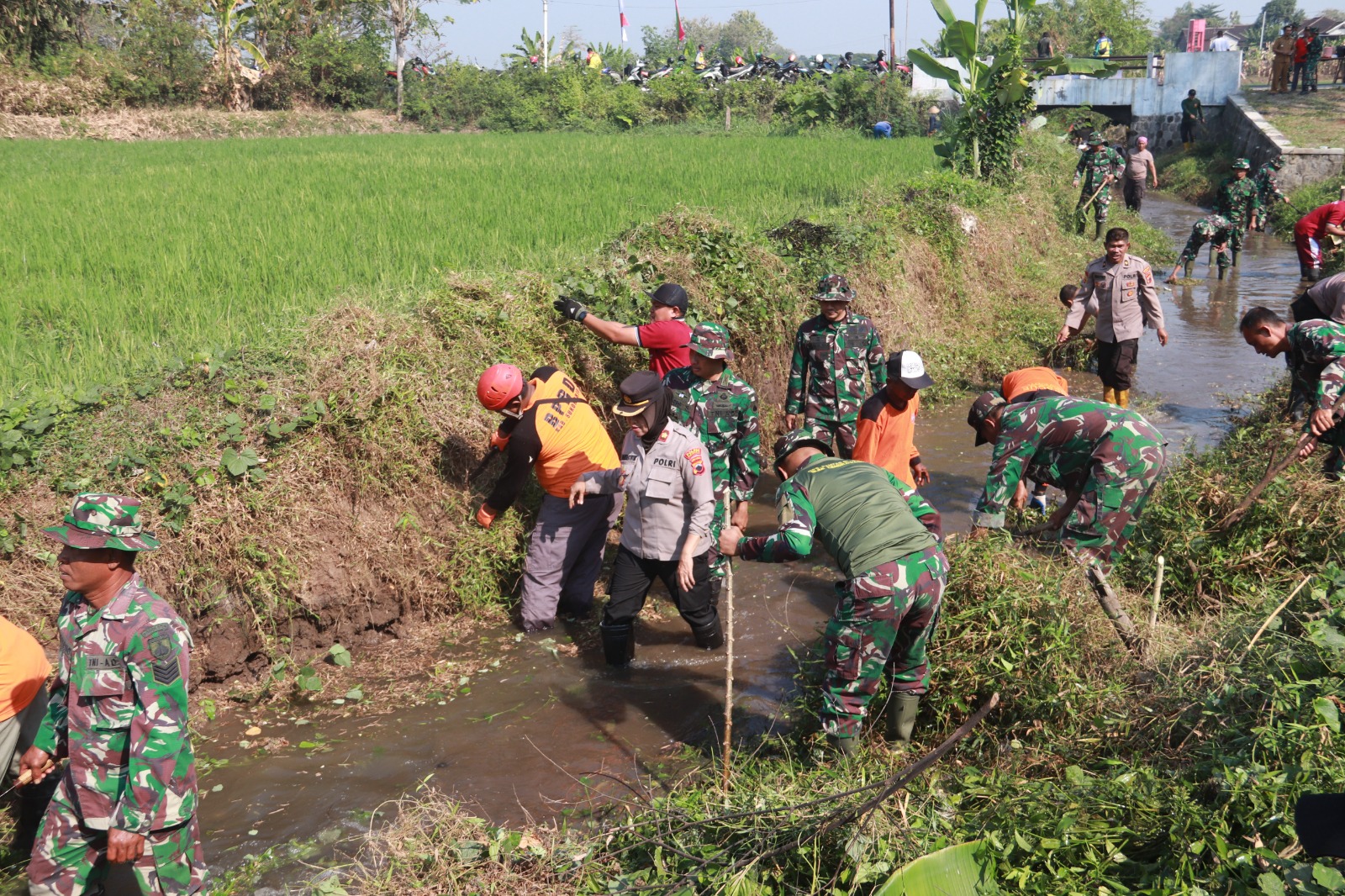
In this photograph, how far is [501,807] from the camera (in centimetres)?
454

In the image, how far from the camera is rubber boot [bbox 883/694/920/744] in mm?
4449

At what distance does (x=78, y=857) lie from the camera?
3611 mm

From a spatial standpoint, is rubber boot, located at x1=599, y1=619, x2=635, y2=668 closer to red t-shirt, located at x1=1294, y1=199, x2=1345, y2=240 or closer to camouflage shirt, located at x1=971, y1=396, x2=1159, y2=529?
camouflage shirt, located at x1=971, y1=396, x2=1159, y2=529

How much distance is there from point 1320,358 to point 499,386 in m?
4.74

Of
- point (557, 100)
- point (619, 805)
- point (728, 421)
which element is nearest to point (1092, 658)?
point (619, 805)

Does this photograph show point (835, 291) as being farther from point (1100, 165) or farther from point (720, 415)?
point (1100, 165)

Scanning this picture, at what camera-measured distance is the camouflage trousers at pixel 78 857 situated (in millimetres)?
3547

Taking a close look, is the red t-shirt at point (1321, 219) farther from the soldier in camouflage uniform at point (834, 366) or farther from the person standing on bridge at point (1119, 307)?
the soldier in camouflage uniform at point (834, 366)

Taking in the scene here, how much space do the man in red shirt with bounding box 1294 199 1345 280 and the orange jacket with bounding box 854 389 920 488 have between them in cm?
1032

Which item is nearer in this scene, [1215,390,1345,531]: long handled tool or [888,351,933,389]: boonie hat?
[1215,390,1345,531]: long handled tool

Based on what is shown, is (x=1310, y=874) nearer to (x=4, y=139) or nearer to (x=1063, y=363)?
(x=1063, y=363)

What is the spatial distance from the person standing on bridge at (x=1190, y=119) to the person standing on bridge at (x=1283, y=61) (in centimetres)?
215

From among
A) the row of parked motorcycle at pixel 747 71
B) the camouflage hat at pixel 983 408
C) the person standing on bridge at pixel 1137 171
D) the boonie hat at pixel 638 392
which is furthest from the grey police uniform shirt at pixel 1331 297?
the row of parked motorcycle at pixel 747 71

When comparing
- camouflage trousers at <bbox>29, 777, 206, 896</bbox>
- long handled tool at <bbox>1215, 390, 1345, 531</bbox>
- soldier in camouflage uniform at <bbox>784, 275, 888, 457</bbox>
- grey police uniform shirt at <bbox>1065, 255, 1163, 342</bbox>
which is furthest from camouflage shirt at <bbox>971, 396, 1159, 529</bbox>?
camouflage trousers at <bbox>29, 777, 206, 896</bbox>
